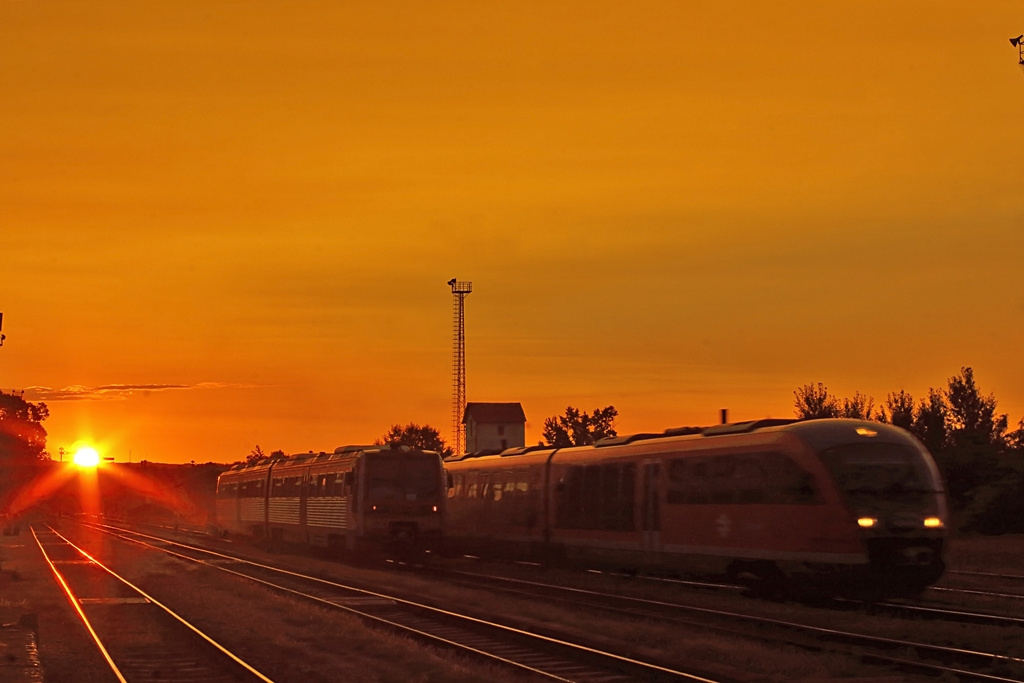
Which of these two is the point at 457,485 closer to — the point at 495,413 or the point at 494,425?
the point at 494,425

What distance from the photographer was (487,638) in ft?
62.5

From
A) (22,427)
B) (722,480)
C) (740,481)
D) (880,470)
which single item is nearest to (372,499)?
(722,480)

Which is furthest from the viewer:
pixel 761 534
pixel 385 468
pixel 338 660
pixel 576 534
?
pixel 385 468

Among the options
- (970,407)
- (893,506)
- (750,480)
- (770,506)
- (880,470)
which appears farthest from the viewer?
(970,407)

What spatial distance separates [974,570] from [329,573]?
16701mm

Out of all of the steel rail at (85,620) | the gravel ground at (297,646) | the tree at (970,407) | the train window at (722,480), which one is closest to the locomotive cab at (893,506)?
the train window at (722,480)

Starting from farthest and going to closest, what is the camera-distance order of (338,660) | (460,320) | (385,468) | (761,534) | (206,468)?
(206,468) < (460,320) < (385,468) < (761,534) < (338,660)

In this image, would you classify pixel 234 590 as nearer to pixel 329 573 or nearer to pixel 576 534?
pixel 329 573

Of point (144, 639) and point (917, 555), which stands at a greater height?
point (917, 555)

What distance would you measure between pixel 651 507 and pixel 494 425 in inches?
4100

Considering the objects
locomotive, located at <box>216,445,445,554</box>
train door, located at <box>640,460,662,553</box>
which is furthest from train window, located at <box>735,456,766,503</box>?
locomotive, located at <box>216,445,445,554</box>

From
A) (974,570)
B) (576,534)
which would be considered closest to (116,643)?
(576,534)

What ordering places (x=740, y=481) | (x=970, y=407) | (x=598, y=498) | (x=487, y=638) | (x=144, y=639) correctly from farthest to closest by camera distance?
(x=970, y=407) < (x=598, y=498) < (x=740, y=481) < (x=144, y=639) < (x=487, y=638)

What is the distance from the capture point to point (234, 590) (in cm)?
2877
